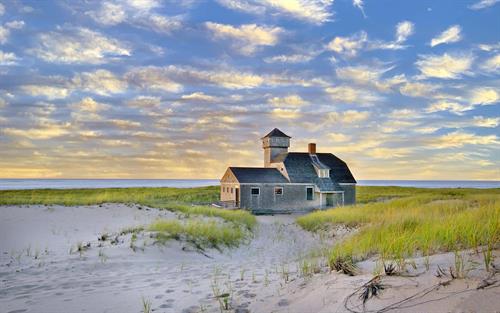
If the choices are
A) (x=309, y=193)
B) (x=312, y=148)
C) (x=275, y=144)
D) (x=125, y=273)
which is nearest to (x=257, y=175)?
(x=309, y=193)

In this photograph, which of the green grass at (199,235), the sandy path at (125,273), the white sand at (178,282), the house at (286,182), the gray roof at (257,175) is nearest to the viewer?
the white sand at (178,282)

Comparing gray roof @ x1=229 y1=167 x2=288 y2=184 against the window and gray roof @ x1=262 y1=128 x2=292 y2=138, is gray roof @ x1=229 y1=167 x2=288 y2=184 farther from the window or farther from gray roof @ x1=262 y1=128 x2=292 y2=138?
gray roof @ x1=262 y1=128 x2=292 y2=138

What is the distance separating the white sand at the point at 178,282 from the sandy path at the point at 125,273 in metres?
0.02

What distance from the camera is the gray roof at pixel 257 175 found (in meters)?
35.0

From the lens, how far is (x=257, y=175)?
3584 centimetres


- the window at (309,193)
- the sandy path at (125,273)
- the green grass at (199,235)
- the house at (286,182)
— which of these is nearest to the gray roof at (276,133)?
the house at (286,182)

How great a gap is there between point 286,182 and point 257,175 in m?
2.79

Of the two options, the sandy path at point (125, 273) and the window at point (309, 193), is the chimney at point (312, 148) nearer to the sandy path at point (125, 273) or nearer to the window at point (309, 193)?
the window at point (309, 193)

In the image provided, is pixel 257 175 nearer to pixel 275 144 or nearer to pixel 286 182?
pixel 286 182

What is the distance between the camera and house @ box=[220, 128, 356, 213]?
114ft

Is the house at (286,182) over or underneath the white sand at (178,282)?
over

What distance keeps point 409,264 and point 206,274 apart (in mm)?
4288

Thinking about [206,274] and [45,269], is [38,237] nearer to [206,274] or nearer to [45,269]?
[45,269]

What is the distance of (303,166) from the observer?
38.0 m
